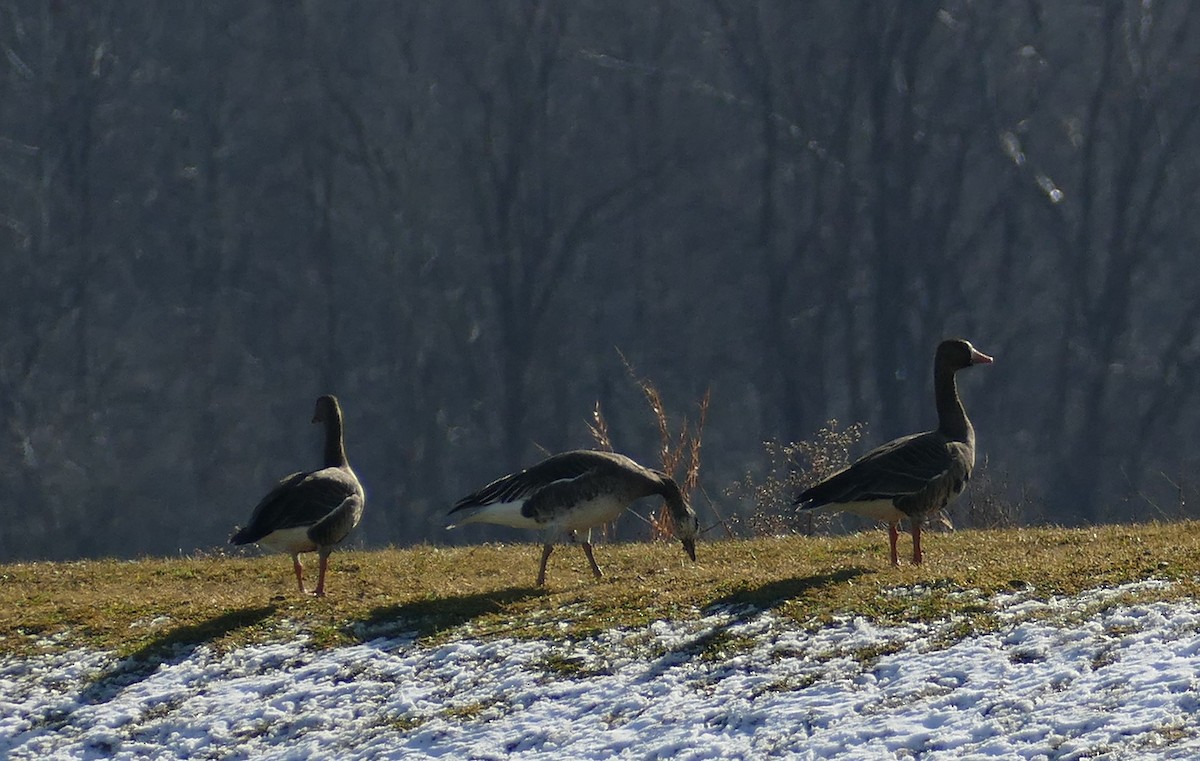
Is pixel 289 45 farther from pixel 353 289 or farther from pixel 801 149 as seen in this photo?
pixel 801 149

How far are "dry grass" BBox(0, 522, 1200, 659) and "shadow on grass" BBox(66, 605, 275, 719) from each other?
0.11 feet

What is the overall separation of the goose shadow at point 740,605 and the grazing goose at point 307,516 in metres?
5.00

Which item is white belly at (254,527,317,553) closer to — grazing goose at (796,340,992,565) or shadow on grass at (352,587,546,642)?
shadow on grass at (352,587,546,642)

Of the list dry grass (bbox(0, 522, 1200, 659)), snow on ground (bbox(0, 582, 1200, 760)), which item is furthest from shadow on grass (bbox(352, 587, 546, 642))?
snow on ground (bbox(0, 582, 1200, 760))

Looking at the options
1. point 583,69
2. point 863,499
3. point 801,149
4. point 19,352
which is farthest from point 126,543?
point 863,499

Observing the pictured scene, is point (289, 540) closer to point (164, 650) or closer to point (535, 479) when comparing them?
point (164, 650)

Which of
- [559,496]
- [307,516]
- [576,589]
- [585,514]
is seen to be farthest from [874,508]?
[307,516]

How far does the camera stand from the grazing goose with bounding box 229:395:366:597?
58.3 ft

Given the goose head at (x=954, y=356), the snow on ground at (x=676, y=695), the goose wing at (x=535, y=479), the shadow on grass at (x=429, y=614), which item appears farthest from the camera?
the goose head at (x=954, y=356)

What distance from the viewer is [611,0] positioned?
317 ft

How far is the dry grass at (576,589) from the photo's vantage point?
15211 mm

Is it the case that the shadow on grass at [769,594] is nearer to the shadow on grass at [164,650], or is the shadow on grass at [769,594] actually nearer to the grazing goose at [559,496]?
the grazing goose at [559,496]

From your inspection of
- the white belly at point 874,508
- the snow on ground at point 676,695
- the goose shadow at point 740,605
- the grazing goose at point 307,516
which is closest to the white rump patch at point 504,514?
the grazing goose at point 307,516

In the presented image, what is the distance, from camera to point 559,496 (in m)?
17.8
